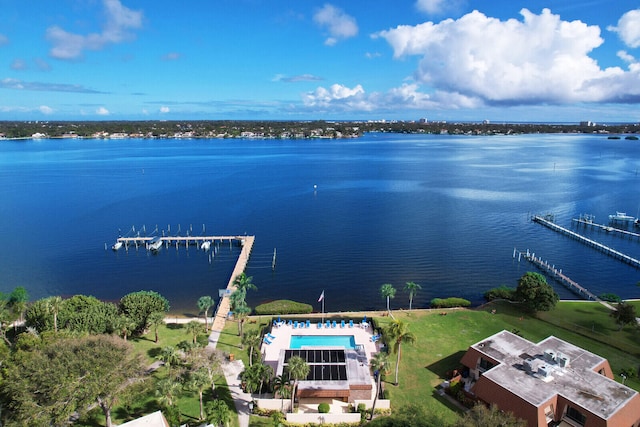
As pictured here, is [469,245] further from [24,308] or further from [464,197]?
[24,308]

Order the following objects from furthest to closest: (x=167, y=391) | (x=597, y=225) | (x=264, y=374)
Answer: (x=597, y=225) < (x=264, y=374) < (x=167, y=391)

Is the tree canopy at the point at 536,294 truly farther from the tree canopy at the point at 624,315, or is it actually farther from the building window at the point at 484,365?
the building window at the point at 484,365

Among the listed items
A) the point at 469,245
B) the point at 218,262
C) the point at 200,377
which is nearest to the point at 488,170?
the point at 469,245

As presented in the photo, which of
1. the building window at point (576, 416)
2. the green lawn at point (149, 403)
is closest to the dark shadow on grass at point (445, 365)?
the building window at point (576, 416)

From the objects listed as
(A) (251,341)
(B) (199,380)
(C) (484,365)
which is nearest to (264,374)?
(A) (251,341)

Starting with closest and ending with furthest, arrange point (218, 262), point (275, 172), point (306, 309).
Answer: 1. point (306, 309)
2. point (218, 262)
3. point (275, 172)

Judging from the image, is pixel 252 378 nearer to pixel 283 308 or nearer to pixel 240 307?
pixel 240 307
